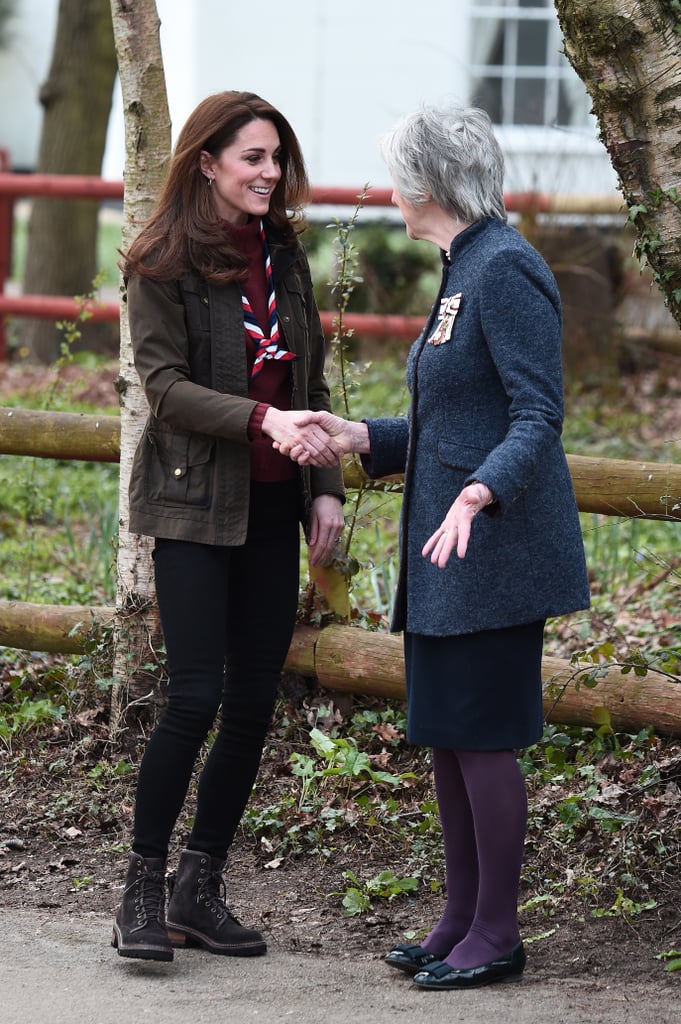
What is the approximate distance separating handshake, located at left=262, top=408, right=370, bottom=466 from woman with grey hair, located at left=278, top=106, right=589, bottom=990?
2 centimetres

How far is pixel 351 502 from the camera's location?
4.47m

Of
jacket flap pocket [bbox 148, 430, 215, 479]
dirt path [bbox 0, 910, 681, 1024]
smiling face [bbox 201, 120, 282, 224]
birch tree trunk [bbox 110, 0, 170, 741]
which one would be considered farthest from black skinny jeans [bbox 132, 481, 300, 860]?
birch tree trunk [bbox 110, 0, 170, 741]

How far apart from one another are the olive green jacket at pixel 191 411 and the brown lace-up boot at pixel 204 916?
2.79ft

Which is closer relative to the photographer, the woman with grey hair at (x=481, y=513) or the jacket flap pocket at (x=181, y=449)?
the woman with grey hair at (x=481, y=513)

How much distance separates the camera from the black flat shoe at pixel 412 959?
3160 millimetres

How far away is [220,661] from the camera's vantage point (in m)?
3.23

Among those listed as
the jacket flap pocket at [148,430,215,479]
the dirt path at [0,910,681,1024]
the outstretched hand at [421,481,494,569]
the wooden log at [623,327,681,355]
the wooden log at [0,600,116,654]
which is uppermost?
the wooden log at [623,327,681,355]

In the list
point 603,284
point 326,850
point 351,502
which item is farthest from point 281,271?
point 603,284

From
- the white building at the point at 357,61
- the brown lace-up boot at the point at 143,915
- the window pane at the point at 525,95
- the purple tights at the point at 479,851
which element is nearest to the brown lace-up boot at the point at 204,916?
the brown lace-up boot at the point at 143,915

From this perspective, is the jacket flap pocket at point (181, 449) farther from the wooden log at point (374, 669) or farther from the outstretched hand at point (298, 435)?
the wooden log at point (374, 669)

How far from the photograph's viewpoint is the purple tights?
9.86 feet

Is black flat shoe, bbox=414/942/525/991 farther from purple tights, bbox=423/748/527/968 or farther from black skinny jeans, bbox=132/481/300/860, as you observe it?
black skinny jeans, bbox=132/481/300/860

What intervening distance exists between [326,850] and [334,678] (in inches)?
22.6

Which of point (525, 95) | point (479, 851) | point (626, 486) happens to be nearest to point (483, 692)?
point (479, 851)
